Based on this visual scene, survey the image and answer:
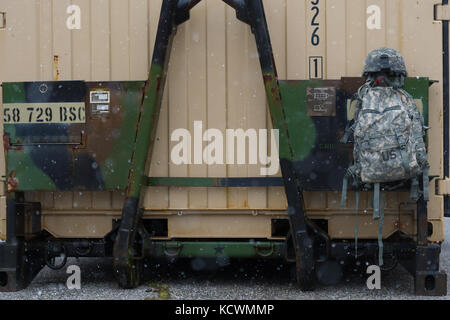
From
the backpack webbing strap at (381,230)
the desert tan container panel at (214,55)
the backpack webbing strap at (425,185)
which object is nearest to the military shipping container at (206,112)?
the desert tan container panel at (214,55)

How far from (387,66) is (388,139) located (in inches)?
23.9

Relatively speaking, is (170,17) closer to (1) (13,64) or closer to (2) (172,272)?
(1) (13,64)

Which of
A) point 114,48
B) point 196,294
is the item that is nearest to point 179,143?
point 114,48

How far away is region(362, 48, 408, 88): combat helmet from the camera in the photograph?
4309mm

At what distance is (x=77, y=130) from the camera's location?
4.75m

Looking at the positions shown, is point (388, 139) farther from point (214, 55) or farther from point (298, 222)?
point (214, 55)

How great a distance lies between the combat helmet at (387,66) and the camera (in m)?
4.31

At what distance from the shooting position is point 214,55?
15.7ft

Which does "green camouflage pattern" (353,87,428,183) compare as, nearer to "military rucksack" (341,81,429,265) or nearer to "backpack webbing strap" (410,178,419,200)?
"military rucksack" (341,81,429,265)

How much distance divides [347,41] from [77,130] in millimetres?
2519

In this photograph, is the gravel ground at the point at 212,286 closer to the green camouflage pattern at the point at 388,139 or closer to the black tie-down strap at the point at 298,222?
the black tie-down strap at the point at 298,222

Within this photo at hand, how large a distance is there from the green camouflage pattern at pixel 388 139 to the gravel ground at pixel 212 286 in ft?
3.90
